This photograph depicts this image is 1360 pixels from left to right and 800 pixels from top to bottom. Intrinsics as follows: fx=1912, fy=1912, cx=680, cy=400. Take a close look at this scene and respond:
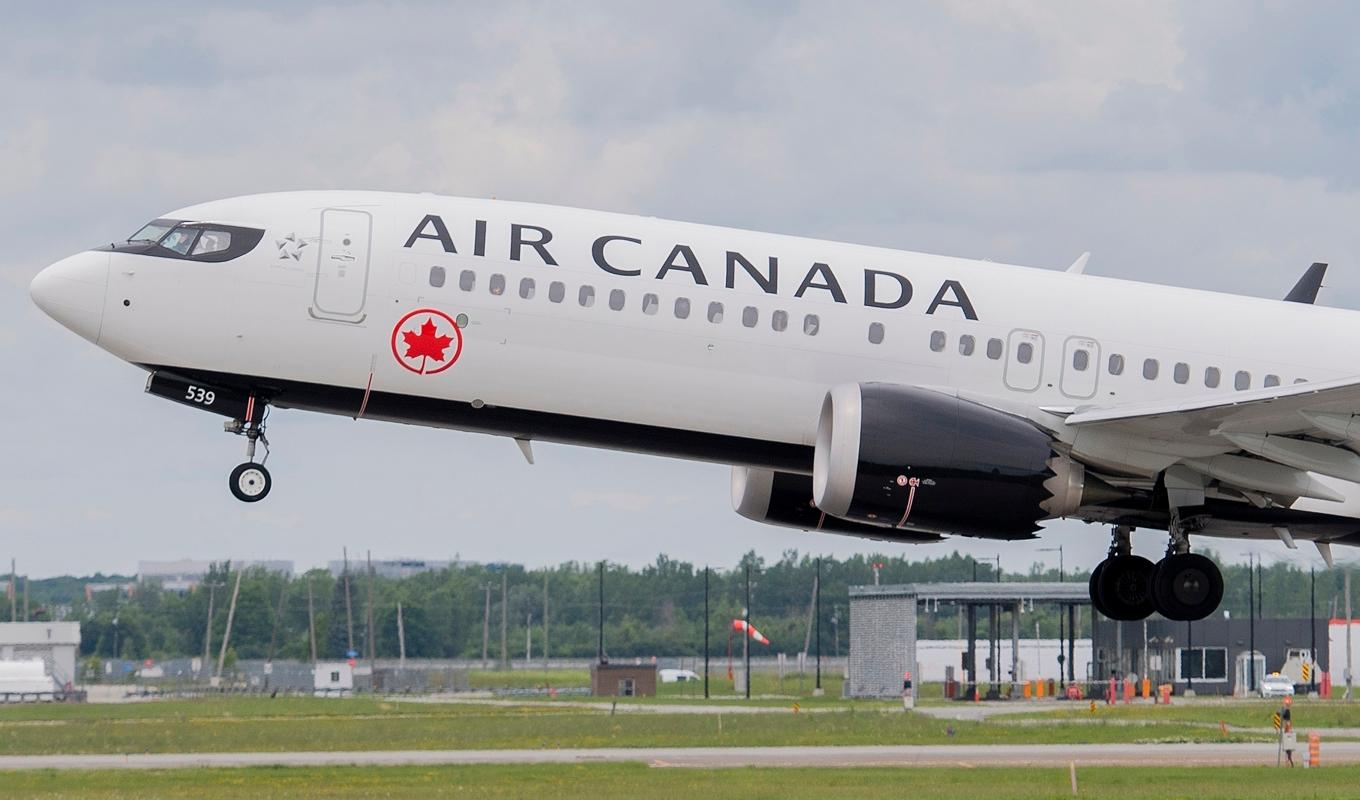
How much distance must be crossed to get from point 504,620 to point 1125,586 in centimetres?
13915

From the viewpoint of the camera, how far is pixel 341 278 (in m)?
28.2

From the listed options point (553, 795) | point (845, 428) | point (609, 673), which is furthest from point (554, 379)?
point (609, 673)

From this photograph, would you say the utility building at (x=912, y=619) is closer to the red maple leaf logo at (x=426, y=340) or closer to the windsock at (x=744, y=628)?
the windsock at (x=744, y=628)

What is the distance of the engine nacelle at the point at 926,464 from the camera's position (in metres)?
27.4

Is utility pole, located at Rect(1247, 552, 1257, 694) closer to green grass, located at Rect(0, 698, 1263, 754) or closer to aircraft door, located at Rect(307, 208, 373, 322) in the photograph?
green grass, located at Rect(0, 698, 1263, 754)

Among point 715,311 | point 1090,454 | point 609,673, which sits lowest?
point 609,673

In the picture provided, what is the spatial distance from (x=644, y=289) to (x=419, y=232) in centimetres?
345

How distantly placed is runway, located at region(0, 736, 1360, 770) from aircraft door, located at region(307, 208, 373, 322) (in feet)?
83.4

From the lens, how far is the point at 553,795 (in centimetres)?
4212

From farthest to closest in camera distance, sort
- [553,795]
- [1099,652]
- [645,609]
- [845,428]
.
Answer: [645,609], [1099,652], [553,795], [845,428]

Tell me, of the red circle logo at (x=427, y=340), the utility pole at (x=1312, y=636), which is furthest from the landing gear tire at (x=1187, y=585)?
the utility pole at (x=1312, y=636)

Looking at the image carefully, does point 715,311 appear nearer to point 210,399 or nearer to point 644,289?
point 644,289

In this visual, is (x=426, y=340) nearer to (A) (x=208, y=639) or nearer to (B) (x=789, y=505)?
(B) (x=789, y=505)

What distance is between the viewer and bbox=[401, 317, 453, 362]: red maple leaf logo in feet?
92.6
